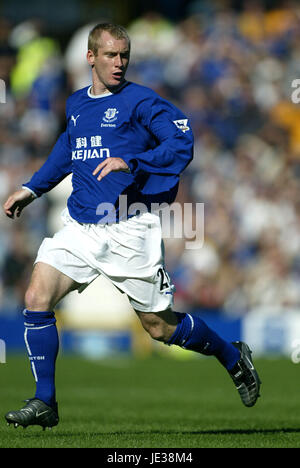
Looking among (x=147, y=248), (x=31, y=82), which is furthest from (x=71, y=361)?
(x=147, y=248)

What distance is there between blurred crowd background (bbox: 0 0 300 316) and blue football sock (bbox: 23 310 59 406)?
29.5ft

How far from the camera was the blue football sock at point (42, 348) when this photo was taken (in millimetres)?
6202

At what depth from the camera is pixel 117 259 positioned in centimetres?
631

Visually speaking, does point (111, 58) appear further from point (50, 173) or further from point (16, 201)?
point (16, 201)

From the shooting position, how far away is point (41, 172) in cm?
672

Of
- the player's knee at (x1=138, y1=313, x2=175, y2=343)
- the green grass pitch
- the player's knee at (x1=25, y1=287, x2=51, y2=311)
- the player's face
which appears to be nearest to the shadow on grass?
the green grass pitch

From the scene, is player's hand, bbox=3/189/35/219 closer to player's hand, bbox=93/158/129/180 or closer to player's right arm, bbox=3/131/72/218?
player's right arm, bbox=3/131/72/218

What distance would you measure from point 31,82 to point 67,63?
90cm

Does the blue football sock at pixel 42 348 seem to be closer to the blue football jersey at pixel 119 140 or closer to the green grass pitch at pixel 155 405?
the green grass pitch at pixel 155 405

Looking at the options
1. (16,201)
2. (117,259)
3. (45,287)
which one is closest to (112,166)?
(117,259)

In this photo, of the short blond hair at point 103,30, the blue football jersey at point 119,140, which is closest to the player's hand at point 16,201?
the blue football jersey at point 119,140

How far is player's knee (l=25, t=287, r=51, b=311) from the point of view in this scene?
20.2 ft

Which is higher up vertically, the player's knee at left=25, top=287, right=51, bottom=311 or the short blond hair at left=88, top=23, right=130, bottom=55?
the short blond hair at left=88, top=23, right=130, bottom=55

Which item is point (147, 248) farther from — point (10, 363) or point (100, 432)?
point (10, 363)
